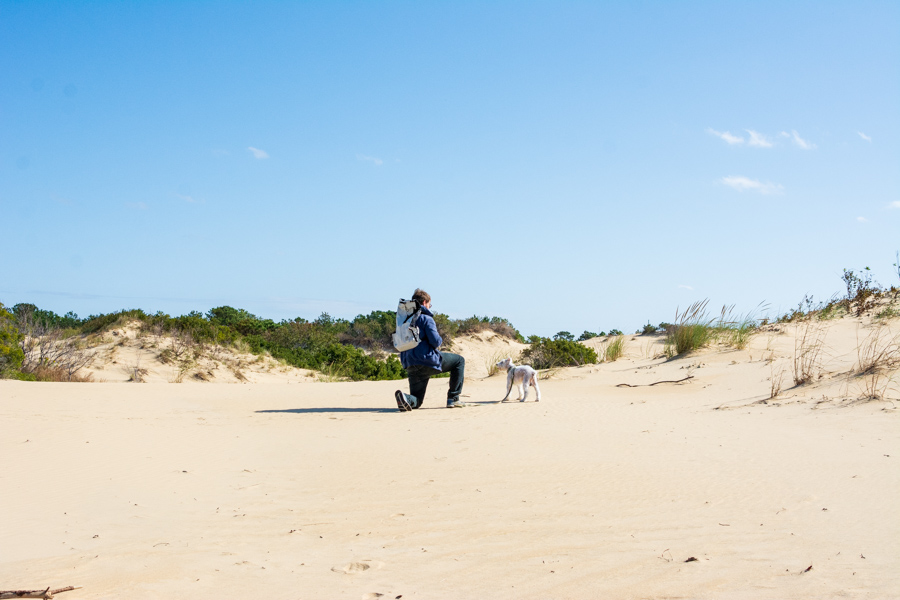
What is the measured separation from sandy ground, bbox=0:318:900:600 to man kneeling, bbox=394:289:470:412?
434mm

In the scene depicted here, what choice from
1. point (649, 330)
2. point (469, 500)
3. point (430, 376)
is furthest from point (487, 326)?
point (469, 500)

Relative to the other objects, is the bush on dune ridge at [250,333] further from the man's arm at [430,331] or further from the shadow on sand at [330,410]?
the man's arm at [430,331]

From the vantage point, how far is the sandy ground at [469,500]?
3.27m

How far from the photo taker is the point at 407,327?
8922 mm

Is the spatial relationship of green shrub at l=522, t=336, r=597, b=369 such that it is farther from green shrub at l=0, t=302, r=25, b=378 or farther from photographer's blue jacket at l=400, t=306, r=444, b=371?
green shrub at l=0, t=302, r=25, b=378

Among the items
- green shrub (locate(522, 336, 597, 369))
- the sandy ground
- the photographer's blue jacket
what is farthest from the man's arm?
green shrub (locate(522, 336, 597, 369))

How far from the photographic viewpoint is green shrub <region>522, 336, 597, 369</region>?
49.8 ft

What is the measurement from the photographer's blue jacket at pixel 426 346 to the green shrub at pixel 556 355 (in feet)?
21.2

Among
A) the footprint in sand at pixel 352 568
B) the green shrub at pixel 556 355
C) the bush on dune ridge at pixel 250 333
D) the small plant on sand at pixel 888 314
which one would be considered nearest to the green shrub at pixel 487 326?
the bush on dune ridge at pixel 250 333

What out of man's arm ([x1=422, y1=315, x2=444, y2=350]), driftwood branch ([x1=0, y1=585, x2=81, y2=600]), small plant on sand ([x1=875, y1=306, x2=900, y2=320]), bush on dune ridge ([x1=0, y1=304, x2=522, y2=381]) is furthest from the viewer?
bush on dune ridge ([x1=0, y1=304, x2=522, y2=381])

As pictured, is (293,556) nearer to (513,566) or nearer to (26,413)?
(513,566)

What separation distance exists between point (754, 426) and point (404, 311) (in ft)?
15.2

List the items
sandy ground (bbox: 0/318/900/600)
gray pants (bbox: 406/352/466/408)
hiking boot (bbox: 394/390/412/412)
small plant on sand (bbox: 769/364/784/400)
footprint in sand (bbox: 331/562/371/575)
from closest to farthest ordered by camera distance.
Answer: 1. sandy ground (bbox: 0/318/900/600)
2. footprint in sand (bbox: 331/562/371/575)
3. small plant on sand (bbox: 769/364/784/400)
4. hiking boot (bbox: 394/390/412/412)
5. gray pants (bbox: 406/352/466/408)

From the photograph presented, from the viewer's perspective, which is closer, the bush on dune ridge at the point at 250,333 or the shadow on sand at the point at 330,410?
the shadow on sand at the point at 330,410
